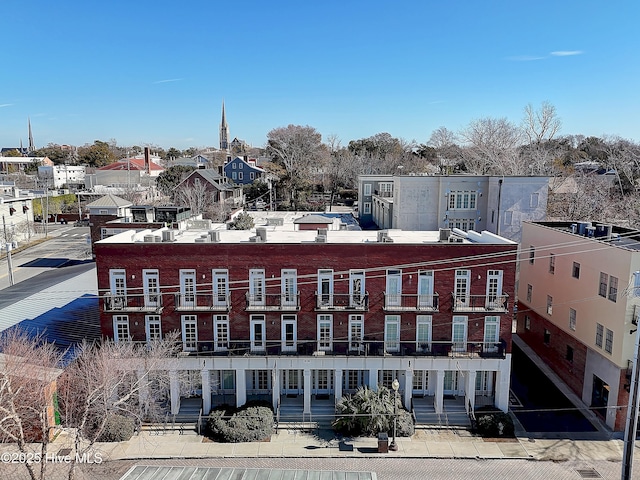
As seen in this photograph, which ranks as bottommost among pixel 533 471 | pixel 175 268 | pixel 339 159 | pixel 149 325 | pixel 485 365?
pixel 533 471

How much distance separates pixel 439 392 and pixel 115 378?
13910mm

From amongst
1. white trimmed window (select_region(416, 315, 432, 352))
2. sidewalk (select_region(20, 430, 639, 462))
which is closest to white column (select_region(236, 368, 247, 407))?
sidewalk (select_region(20, 430, 639, 462))

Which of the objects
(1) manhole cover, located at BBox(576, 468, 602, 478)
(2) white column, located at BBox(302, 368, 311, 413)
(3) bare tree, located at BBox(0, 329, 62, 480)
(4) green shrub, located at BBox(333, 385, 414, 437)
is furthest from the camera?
(2) white column, located at BBox(302, 368, 311, 413)

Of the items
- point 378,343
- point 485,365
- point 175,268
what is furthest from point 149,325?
point 485,365

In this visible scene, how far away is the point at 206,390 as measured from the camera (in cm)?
2178

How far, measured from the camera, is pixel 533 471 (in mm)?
18375

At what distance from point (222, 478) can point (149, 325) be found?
1095 centimetres

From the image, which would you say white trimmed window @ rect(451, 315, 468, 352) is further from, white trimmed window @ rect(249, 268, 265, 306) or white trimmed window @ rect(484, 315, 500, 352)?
white trimmed window @ rect(249, 268, 265, 306)

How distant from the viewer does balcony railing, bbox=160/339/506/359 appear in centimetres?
2180

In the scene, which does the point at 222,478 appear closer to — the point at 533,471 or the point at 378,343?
the point at 378,343

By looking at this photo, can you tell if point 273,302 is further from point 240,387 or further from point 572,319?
point 572,319

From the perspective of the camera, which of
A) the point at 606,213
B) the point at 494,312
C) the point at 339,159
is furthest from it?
the point at 339,159

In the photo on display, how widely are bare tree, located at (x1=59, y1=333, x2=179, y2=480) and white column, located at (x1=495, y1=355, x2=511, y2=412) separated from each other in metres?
14.8

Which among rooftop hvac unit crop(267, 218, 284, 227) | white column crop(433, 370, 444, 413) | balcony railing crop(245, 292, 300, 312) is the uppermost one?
rooftop hvac unit crop(267, 218, 284, 227)
